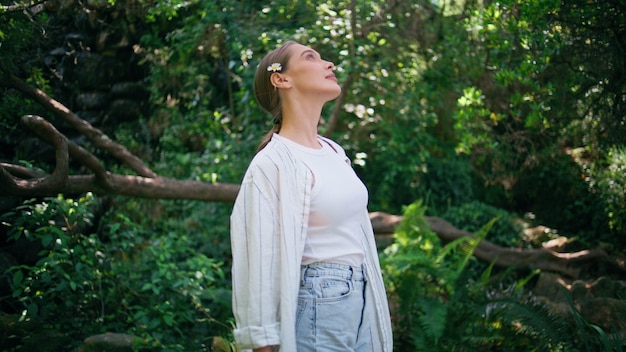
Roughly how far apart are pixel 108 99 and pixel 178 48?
3.79 feet

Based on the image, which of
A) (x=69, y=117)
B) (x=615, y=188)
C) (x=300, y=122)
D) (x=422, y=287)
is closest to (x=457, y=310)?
(x=422, y=287)

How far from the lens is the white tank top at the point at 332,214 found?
2.52 m

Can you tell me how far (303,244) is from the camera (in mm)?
2438

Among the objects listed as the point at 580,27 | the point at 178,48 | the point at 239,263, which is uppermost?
the point at 178,48

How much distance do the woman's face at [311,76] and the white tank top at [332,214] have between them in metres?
0.26

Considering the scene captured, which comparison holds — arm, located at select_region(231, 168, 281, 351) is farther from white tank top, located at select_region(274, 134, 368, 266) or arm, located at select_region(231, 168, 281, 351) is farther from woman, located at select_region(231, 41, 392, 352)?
white tank top, located at select_region(274, 134, 368, 266)

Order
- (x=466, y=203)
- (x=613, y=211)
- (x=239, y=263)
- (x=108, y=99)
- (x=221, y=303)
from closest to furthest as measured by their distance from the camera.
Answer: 1. (x=239, y=263)
2. (x=221, y=303)
3. (x=613, y=211)
4. (x=108, y=99)
5. (x=466, y=203)

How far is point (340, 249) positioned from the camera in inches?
99.7

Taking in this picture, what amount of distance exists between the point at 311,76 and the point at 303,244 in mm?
742

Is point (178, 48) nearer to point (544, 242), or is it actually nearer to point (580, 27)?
point (580, 27)

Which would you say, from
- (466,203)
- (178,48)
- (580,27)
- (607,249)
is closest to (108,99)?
(178,48)

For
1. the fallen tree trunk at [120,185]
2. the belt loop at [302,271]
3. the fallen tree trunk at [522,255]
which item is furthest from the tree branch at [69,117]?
the belt loop at [302,271]

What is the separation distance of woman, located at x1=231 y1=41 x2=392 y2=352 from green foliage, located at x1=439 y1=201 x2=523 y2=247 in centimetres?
601

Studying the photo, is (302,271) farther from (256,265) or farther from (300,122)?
(300,122)
